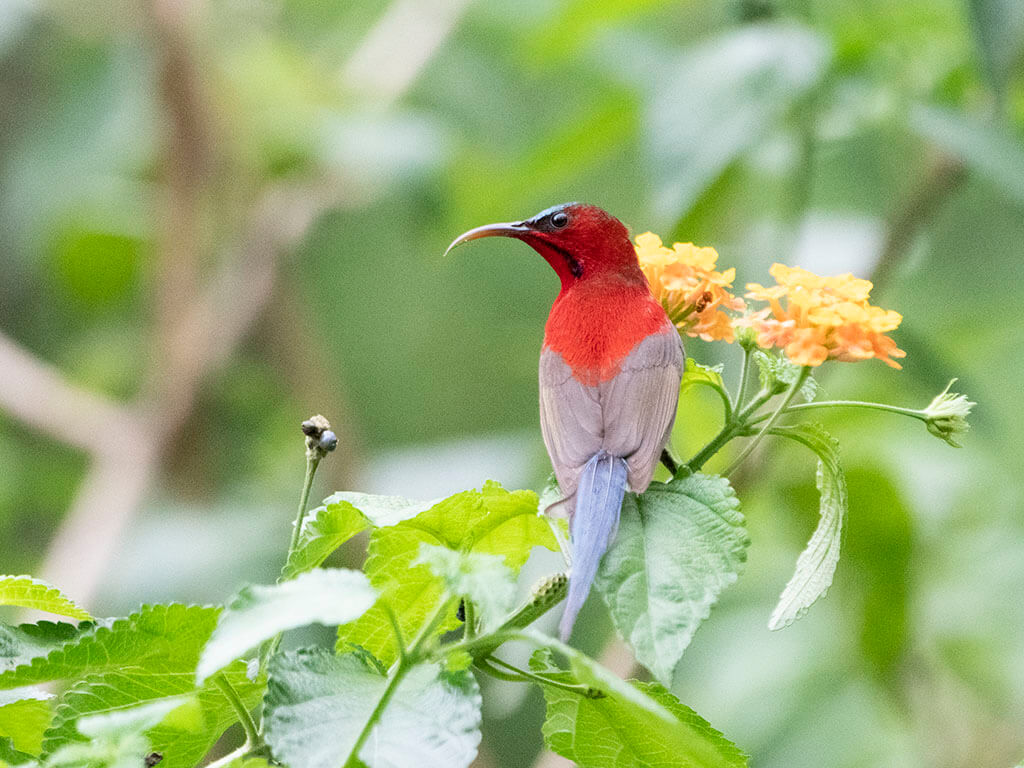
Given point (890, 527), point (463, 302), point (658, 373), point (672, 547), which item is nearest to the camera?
point (672, 547)

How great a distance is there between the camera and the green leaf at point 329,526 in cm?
73

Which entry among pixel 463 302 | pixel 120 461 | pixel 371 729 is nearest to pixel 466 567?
pixel 371 729

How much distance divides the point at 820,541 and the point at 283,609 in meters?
0.40

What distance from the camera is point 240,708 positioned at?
708 millimetres

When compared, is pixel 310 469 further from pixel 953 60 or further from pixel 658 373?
pixel 953 60

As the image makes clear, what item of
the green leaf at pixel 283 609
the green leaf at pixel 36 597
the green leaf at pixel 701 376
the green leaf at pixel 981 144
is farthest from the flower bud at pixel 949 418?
the green leaf at pixel 981 144

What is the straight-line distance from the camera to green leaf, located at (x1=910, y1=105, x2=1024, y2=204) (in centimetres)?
180

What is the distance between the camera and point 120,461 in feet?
9.89

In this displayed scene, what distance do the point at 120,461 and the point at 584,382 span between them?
2.28 metres

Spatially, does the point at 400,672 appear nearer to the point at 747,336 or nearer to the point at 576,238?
the point at 747,336

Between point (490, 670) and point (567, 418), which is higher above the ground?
point (567, 418)

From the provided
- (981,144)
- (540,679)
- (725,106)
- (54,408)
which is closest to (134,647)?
(540,679)

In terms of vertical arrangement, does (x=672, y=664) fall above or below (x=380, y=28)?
below

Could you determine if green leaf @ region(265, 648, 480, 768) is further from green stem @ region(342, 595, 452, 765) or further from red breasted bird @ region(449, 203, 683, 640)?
red breasted bird @ region(449, 203, 683, 640)
